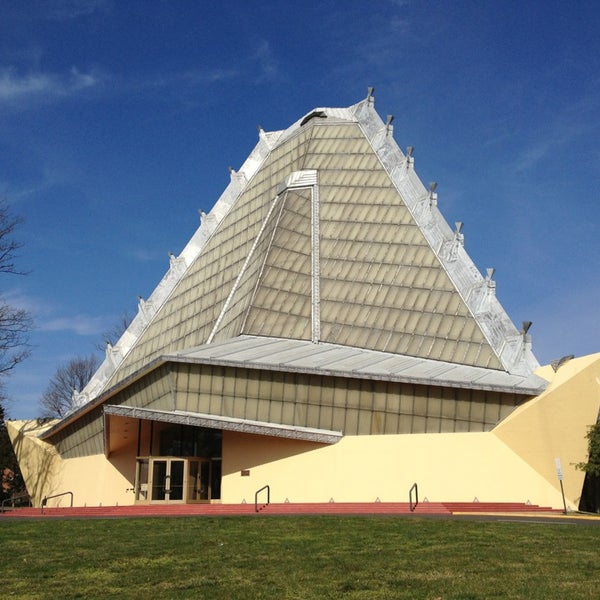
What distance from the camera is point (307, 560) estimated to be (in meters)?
14.2

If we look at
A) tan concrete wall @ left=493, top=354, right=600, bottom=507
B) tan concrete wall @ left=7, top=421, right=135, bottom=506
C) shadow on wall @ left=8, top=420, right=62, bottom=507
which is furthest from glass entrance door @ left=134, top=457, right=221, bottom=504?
tan concrete wall @ left=493, top=354, right=600, bottom=507

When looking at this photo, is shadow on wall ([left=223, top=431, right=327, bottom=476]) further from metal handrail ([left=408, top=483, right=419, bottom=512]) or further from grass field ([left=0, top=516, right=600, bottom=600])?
grass field ([left=0, top=516, right=600, bottom=600])

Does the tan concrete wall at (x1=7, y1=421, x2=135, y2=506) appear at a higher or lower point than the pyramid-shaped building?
lower

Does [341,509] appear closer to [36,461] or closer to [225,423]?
[225,423]

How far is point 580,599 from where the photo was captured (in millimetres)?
10312

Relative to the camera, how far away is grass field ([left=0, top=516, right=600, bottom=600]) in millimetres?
11531

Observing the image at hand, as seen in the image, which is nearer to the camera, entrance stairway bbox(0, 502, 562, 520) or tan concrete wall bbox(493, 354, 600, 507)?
entrance stairway bbox(0, 502, 562, 520)

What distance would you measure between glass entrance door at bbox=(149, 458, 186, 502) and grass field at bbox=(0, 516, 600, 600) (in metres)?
12.9

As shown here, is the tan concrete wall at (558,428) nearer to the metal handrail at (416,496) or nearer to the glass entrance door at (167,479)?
the metal handrail at (416,496)

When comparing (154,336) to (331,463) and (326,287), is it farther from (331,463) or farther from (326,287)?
(331,463)

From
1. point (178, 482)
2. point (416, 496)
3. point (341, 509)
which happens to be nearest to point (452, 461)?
point (416, 496)

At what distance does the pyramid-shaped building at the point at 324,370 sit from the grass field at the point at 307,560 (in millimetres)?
9488

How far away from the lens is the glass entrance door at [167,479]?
3350 centimetres

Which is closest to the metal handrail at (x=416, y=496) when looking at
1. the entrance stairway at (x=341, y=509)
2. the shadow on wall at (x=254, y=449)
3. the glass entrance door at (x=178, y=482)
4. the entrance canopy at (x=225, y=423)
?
the entrance stairway at (x=341, y=509)
